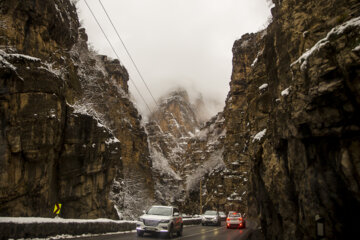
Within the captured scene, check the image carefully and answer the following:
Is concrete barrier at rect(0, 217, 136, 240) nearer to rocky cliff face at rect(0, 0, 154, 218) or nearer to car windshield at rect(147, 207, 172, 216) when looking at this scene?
car windshield at rect(147, 207, 172, 216)

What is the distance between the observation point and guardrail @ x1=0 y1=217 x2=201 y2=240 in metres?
11.4

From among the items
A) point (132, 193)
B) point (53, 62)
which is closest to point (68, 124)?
point (53, 62)

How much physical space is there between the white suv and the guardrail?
243 centimetres

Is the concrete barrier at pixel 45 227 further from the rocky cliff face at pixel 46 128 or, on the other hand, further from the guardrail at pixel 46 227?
the rocky cliff face at pixel 46 128

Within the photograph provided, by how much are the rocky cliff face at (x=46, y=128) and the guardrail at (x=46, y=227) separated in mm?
9144

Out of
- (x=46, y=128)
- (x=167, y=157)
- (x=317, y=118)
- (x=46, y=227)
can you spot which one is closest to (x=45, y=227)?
(x=46, y=227)

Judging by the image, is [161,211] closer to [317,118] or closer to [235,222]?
[317,118]

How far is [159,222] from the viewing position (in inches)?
619

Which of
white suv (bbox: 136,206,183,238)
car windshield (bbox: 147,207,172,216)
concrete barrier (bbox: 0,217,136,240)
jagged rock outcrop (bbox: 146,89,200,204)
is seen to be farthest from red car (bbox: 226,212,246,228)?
jagged rock outcrop (bbox: 146,89,200,204)

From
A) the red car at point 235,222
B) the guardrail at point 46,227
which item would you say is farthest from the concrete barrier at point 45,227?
the red car at point 235,222

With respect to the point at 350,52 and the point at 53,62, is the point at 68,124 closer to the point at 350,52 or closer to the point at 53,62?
the point at 53,62

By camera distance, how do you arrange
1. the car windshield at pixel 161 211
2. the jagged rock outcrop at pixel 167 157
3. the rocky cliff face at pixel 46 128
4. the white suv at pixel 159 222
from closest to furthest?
the white suv at pixel 159 222 < the car windshield at pixel 161 211 < the rocky cliff face at pixel 46 128 < the jagged rock outcrop at pixel 167 157

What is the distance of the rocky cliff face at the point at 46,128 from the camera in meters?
23.2

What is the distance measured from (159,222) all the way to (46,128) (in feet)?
46.2
